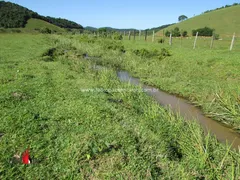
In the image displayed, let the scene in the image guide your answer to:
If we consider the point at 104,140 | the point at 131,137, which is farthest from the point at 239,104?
the point at 104,140

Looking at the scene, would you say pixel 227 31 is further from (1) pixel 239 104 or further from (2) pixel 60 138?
(2) pixel 60 138

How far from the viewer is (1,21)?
74500 mm

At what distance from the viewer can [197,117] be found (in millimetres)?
6332

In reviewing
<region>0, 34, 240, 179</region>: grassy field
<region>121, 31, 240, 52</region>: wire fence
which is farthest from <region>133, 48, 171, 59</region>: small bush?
<region>0, 34, 240, 179</region>: grassy field

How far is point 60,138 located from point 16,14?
93.7 meters

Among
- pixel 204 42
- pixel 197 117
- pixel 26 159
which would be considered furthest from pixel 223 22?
pixel 26 159

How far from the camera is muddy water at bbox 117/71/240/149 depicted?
5.41m

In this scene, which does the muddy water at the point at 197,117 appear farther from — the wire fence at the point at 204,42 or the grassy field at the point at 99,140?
the wire fence at the point at 204,42

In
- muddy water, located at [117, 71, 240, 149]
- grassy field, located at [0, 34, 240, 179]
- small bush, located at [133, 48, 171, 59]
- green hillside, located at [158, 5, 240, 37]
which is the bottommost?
muddy water, located at [117, 71, 240, 149]

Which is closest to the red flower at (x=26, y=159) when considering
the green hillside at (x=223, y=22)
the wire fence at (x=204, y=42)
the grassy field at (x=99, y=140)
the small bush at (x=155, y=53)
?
the grassy field at (x=99, y=140)

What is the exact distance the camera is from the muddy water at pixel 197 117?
541 cm

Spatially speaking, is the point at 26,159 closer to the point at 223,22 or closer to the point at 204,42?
the point at 204,42

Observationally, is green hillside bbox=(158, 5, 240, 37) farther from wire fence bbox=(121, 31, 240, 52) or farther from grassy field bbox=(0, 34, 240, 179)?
grassy field bbox=(0, 34, 240, 179)

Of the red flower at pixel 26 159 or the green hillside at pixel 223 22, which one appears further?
the green hillside at pixel 223 22
